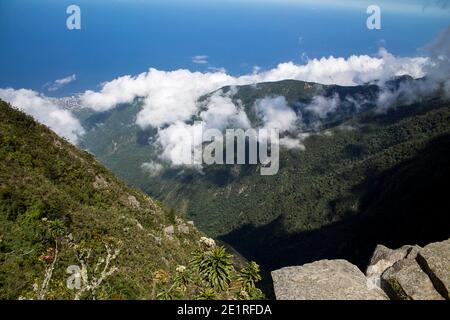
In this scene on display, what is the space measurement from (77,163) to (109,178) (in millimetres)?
11638

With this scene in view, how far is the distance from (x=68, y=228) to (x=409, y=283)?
50464 mm

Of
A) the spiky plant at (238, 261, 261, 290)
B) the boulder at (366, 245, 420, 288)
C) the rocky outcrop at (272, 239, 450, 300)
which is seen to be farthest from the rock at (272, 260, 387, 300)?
the boulder at (366, 245, 420, 288)

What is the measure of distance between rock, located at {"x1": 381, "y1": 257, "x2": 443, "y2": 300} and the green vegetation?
42.2ft

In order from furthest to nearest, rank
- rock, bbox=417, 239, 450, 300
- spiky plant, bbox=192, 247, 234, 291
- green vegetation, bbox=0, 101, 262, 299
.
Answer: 1. green vegetation, bbox=0, 101, 262, 299
2. spiky plant, bbox=192, 247, 234, 291
3. rock, bbox=417, 239, 450, 300

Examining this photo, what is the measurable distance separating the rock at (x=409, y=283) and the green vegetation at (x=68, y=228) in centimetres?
1286

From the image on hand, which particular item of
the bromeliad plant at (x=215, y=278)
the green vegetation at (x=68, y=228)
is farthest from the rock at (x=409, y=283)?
the green vegetation at (x=68, y=228)

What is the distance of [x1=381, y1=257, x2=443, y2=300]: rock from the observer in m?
29.9

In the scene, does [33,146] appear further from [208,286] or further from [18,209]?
[208,286]

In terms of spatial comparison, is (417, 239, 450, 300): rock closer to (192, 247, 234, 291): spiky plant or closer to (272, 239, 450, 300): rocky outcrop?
(272, 239, 450, 300): rocky outcrop

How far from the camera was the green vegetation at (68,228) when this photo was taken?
44.5 m

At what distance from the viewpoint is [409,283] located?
31.1 m

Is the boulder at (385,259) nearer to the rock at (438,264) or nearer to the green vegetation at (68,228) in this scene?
the rock at (438,264)

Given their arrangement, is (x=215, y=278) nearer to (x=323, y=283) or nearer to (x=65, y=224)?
(x=323, y=283)

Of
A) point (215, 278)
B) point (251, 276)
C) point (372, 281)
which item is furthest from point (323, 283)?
point (215, 278)
